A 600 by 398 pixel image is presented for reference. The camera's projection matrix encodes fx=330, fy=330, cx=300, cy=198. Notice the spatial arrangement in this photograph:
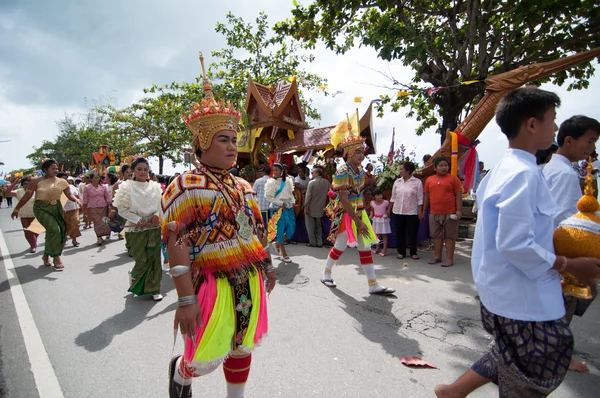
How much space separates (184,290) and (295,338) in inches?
74.4

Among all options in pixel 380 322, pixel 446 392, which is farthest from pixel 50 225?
pixel 446 392

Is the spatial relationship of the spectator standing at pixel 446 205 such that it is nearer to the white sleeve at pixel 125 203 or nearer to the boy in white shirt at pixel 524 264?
the boy in white shirt at pixel 524 264

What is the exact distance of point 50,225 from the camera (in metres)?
6.19

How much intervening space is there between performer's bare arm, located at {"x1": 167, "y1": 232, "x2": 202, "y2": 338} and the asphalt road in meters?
1.09

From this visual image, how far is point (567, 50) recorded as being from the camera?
9.35 metres

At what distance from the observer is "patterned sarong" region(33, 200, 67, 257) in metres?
6.20

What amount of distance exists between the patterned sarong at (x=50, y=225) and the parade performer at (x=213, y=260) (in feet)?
18.8

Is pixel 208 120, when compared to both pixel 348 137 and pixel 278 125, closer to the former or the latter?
pixel 348 137

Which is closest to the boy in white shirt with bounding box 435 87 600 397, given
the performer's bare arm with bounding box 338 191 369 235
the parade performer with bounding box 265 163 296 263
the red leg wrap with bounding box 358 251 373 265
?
the performer's bare arm with bounding box 338 191 369 235

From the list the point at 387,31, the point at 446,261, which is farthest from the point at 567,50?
the point at 446,261

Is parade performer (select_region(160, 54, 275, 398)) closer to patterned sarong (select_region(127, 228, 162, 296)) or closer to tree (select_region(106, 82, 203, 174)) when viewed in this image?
patterned sarong (select_region(127, 228, 162, 296))

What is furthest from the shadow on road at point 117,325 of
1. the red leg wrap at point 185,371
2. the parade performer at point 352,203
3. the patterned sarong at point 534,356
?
the patterned sarong at point 534,356

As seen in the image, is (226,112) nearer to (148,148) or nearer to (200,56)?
(200,56)

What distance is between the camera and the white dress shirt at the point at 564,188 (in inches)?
85.0
